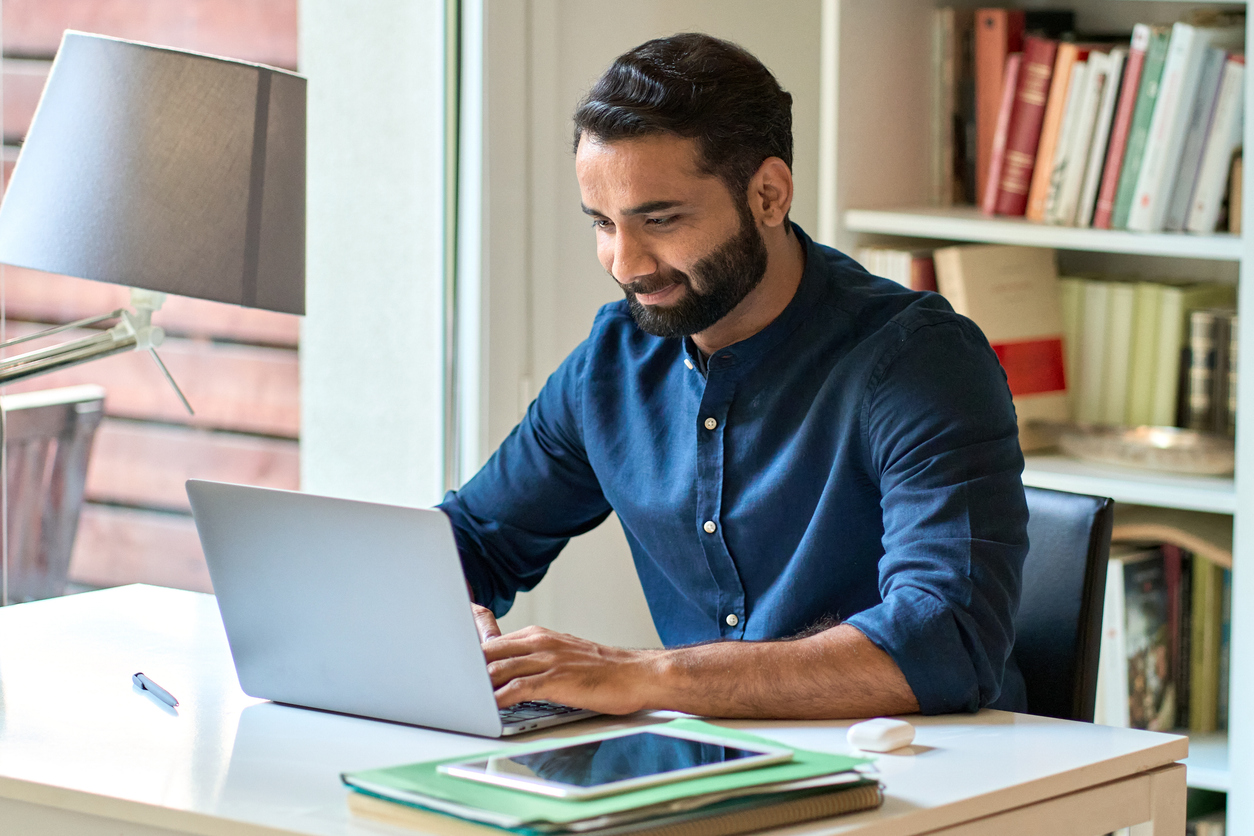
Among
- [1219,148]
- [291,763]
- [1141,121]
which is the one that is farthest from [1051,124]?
[291,763]

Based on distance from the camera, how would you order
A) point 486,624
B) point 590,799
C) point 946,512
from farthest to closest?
point 486,624, point 946,512, point 590,799

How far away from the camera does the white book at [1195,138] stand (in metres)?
2.26

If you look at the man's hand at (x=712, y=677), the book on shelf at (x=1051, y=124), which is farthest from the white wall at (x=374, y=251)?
the man's hand at (x=712, y=677)

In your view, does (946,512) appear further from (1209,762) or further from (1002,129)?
(1002,129)

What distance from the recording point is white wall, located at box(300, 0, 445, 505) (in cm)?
263

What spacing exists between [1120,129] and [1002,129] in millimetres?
199

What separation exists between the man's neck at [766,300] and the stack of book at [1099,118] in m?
0.82

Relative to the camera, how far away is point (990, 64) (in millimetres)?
2564

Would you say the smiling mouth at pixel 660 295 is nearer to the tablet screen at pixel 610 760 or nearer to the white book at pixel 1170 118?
the tablet screen at pixel 610 760

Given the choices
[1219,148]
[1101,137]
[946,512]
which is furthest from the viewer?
[1101,137]

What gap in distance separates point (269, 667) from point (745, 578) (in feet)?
1.83

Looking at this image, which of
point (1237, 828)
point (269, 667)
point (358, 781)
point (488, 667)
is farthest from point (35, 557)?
point (1237, 828)

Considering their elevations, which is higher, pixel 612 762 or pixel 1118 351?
pixel 1118 351

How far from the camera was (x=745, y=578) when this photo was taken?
68.1 inches
